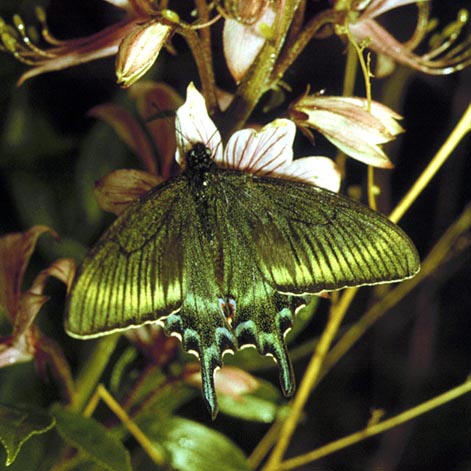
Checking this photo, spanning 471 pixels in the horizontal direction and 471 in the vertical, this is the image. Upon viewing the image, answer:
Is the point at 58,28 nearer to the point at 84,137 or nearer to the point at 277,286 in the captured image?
the point at 84,137

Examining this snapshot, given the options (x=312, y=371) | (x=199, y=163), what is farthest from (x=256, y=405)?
(x=199, y=163)

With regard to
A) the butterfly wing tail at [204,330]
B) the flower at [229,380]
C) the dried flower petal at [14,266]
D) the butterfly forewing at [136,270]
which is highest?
the butterfly forewing at [136,270]

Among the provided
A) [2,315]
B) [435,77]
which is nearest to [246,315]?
[2,315]

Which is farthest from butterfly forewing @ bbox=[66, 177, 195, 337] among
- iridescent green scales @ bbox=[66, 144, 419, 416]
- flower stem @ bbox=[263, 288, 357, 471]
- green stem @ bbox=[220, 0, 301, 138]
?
flower stem @ bbox=[263, 288, 357, 471]

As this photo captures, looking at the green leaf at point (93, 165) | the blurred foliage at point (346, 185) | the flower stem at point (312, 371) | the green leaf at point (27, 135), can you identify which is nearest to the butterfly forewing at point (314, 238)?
the flower stem at point (312, 371)

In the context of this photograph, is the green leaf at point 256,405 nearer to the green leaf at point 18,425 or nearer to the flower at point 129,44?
the green leaf at point 18,425

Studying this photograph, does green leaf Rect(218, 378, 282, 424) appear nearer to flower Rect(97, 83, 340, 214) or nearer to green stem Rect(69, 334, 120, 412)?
green stem Rect(69, 334, 120, 412)

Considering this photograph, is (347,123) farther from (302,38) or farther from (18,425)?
(18,425)
